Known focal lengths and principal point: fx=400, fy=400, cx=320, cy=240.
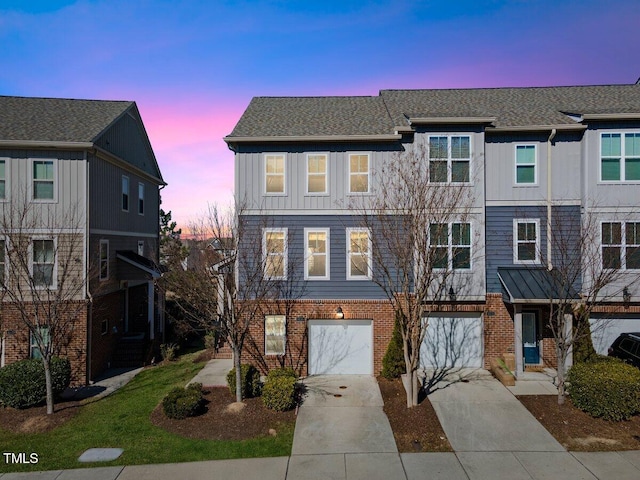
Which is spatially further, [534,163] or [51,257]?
[534,163]

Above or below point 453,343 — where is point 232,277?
above

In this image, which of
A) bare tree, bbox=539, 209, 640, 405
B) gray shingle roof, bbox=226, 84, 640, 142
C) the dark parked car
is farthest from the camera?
gray shingle roof, bbox=226, 84, 640, 142

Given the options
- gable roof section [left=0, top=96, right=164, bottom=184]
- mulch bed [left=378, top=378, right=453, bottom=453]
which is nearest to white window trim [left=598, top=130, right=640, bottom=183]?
mulch bed [left=378, top=378, right=453, bottom=453]

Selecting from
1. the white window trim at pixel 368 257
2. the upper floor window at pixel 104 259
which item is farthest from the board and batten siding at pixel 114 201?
the white window trim at pixel 368 257

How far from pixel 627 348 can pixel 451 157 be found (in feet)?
27.1

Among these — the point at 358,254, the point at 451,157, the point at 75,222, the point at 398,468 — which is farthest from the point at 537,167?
the point at 75,222

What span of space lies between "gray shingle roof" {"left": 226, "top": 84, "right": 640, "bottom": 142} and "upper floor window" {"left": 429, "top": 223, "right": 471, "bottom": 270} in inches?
148

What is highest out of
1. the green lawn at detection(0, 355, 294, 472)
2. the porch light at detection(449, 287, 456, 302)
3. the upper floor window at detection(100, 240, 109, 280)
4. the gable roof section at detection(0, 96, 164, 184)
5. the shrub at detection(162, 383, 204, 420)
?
the gable roof section at detection(0, 96, 164, 184)

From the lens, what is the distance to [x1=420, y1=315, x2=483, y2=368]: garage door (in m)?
14.2

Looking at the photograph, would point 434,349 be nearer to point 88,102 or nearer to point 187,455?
point 187,455

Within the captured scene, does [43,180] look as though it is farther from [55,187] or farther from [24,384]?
[24,384]

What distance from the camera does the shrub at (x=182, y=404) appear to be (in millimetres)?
10133

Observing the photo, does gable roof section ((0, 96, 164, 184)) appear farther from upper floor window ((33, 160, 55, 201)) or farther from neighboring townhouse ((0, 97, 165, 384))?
upper floor window ((33, 160, 55, 201))

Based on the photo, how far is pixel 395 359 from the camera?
1312 cm
